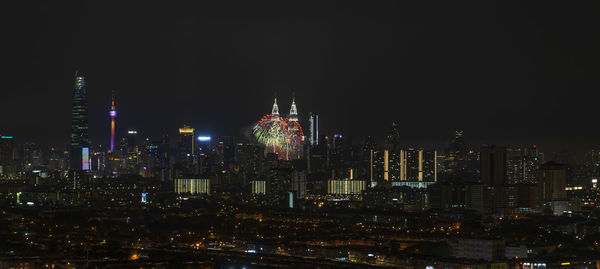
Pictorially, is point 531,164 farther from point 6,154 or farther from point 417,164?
point 6,154

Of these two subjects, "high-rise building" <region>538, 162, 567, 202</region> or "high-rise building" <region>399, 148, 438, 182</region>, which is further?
"high-rise building" <region>399, 148, 438, 182</region>

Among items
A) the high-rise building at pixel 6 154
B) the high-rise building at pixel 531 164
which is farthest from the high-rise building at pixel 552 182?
the high-rise building at pixel 6 154

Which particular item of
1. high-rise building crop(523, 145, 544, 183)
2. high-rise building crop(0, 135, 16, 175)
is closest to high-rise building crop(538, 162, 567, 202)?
high-rise building crop(523, 145, 544, 183)

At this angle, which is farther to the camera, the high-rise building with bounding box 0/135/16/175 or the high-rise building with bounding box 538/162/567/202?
the high-rise building with bounding box 0/135/16/175

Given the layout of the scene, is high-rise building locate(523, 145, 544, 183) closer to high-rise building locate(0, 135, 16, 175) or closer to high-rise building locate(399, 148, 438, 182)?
high-rise building locate(399, 148, 438, 182)

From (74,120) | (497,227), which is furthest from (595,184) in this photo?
(74,120)

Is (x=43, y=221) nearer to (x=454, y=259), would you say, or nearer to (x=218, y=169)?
(x=454, y=259)

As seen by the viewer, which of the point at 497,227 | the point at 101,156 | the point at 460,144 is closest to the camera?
the point at 497,227

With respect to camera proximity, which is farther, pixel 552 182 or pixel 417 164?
pixel 417 164

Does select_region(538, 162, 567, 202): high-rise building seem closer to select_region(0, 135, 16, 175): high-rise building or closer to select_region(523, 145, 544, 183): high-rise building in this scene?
select_region(523, 145, 544, 183): high-rise building

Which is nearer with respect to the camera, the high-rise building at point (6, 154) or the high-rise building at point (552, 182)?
the high-rise building at point (552, 182)

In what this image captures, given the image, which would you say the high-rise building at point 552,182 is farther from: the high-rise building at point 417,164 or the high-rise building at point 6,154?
the high-rise building at point 6,154
